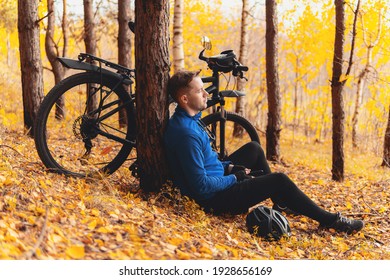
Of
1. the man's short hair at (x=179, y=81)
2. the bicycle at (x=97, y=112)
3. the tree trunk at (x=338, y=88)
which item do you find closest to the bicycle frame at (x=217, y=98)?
the bicycle at (x=97, y=112)

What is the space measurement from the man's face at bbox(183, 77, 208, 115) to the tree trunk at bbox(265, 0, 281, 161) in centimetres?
421

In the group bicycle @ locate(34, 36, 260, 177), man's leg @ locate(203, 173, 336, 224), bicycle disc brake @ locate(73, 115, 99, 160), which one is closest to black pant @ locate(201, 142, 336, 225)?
man's leg @ locate(203, 173, 336, 224)

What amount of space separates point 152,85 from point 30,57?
2922 millimetres

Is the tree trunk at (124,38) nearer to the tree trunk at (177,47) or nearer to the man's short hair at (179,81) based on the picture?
the tree trunk at (177,47)

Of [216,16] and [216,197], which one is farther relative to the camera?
[216,16]

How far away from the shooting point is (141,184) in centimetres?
439

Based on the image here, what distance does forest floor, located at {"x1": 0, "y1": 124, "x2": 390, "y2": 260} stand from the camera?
9.25 feet

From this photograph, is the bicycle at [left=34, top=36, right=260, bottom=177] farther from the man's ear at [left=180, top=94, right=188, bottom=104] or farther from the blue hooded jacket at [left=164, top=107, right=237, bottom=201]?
the man's ear at [left=180, top=94, right=188, bottom=104]

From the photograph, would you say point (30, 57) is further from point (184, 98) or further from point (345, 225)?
point (345, 225)

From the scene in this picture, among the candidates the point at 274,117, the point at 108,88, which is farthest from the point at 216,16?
the point at 108,88

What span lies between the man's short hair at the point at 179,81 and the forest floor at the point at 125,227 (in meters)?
0.87

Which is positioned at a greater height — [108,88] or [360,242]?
[108,88]

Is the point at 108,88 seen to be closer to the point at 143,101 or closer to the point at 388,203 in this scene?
the point at 143,101

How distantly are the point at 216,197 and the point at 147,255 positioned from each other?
1.35m
